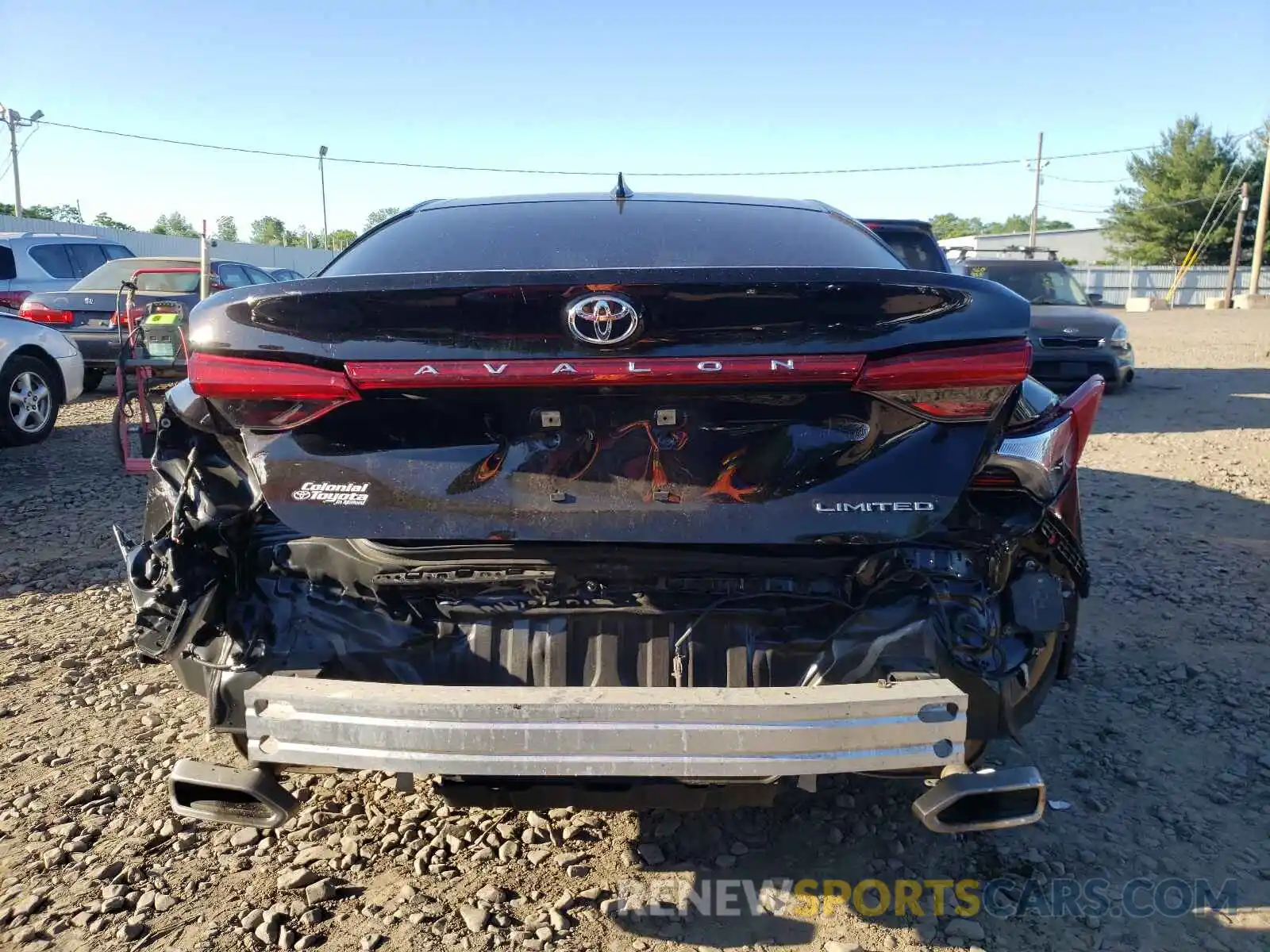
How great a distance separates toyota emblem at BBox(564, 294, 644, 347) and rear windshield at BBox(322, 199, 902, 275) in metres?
0.43

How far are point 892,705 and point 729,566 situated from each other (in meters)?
0.45

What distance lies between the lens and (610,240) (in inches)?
108

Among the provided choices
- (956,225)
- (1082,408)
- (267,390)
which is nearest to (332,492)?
(267,390)

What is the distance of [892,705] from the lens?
1.89 metres

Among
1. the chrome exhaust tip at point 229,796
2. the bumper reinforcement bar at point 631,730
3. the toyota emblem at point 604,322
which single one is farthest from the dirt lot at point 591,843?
the toyota emblem at point 604,322

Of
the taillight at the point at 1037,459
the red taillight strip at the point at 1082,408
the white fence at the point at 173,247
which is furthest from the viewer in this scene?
the white fence at the point at 173,247

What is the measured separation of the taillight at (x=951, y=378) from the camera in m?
2.04

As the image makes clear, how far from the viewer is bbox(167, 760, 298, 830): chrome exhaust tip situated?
2.09 metres

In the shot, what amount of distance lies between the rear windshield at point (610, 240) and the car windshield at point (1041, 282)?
1009 centimetres

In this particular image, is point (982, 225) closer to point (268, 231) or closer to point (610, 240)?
point (268, 231)

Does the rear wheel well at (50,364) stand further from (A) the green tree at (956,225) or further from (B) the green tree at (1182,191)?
(A) the green tree at (956,225)

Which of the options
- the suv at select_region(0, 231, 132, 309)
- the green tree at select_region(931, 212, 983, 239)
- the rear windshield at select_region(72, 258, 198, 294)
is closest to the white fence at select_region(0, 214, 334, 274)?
the suv at select_region(0, 231, 132, 309)

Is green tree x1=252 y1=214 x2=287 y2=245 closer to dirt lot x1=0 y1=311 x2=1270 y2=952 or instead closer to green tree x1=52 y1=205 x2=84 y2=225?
green tree x1=52 y1=205 x2=84 y2=225

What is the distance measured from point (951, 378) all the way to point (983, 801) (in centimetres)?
93
